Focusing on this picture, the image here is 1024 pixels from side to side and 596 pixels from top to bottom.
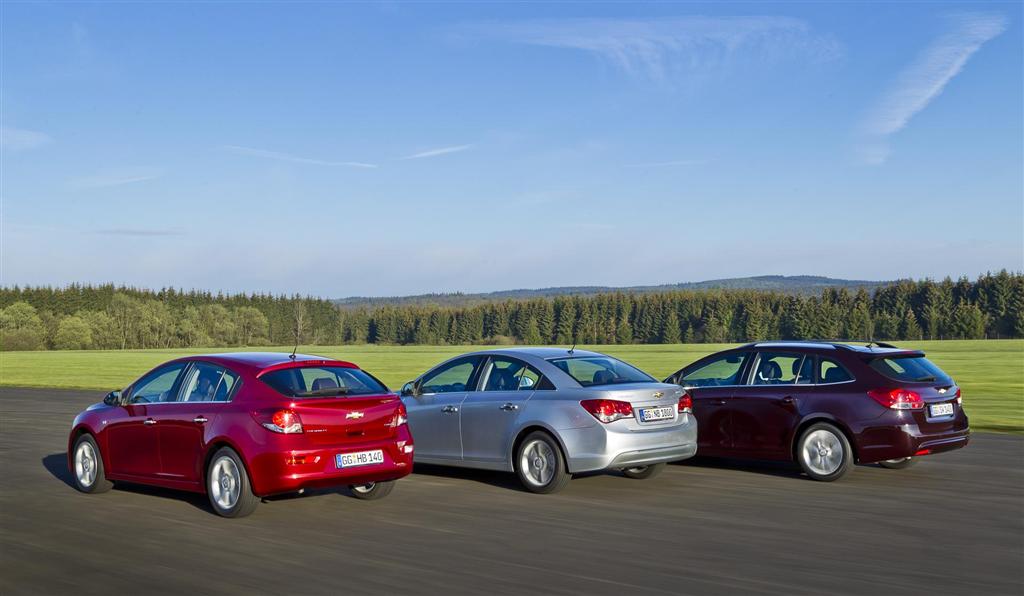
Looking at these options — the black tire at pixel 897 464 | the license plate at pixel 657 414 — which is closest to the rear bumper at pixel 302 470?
the license plate at pixel 657 414

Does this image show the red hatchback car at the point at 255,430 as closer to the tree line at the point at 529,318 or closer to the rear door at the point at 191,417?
the rear door at the point at 191,417

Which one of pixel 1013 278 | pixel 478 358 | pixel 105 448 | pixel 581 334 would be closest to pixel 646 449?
pixel 478 358

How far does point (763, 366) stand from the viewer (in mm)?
12320

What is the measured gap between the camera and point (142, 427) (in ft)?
32.8

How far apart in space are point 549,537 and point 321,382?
272cm

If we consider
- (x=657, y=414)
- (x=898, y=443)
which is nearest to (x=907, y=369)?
(x=898, y=443)

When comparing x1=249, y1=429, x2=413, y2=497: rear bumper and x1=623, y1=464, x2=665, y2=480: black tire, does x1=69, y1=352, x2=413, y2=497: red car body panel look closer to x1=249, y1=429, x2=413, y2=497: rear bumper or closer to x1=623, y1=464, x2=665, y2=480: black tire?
x1=249, y1=429, x2=413, y2=497: rear bumper

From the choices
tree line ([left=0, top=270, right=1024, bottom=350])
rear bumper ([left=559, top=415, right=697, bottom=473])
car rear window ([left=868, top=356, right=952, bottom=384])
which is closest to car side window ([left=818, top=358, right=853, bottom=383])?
car rear window ([left=868, top=356, right=952, bottom=384])

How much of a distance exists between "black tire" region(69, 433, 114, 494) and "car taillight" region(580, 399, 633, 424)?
17.1 ft

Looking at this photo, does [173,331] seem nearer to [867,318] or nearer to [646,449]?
[867,318]

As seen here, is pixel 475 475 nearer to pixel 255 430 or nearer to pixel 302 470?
pixel 302 470

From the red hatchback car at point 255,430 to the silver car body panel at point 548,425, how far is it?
1.38 metres

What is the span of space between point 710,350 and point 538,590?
249ft

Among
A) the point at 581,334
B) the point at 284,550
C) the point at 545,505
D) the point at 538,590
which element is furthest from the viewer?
the point at 581,334
